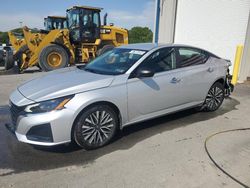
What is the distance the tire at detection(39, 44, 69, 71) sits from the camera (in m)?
11.0

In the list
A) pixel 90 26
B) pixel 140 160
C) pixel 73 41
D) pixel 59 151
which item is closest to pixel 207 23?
pixel 90 26

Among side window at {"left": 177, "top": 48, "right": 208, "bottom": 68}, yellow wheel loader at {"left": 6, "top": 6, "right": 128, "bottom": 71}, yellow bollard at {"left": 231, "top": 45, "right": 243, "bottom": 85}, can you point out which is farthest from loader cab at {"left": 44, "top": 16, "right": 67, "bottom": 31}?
side window at {"left": 177, "top": 48, "right": 208, "bottom": 68}

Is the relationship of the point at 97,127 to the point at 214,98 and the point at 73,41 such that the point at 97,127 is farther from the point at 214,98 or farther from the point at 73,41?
the point at 73,41

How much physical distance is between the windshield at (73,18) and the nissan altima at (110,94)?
8278mm

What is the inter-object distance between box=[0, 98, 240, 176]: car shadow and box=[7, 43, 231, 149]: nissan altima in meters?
0.19

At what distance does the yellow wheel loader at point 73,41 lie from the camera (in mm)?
11133

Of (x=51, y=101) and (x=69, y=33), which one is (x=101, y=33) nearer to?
(x=69, y=33)

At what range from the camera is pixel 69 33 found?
12.3 meters

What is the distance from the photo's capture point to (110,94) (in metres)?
3.60

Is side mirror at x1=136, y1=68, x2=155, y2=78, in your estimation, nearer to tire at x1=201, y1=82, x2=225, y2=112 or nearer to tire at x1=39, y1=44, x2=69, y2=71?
tire at x1=201, y1=82, x2=225, y2=112

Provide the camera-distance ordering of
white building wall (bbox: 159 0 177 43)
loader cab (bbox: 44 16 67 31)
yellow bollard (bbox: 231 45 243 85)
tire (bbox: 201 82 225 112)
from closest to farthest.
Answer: tire (bbox: 201 82 225 112), yellow bollard (bbox: 231 45 243 85), white building wall (bbox: 159 0 177 43), loader cab (bbox: 44 16 67 31)

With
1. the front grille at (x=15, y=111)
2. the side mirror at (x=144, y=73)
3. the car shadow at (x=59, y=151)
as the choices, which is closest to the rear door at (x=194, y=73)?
the car shadow at (x=59, y=151)

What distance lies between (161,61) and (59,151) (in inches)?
90.5

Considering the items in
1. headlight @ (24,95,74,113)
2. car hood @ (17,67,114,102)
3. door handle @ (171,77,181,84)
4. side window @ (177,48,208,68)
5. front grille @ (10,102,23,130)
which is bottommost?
front grille @ (10,102,23,130)
